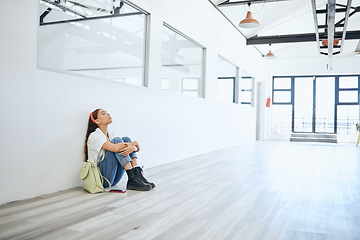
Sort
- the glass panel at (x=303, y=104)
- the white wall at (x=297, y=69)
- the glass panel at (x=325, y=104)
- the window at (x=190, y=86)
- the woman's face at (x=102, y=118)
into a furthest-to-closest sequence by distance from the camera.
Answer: the glass panel at (x=303, y=104) < the glass panel at (x=325, y=104) < the white wall at (x=297, y=69) < the window at (x=190, y=86) < the woman's face at (x=102, y=118)

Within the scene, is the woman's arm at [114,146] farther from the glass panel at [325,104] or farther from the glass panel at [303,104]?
the glass panel at [325,104]

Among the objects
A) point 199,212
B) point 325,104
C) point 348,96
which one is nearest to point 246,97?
point 325,104

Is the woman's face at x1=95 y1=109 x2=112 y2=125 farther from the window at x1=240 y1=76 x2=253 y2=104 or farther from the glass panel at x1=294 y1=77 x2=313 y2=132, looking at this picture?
the glass panel at x1=294 y1=77 x2=313 y2=132

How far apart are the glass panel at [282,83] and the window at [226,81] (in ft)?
15.2

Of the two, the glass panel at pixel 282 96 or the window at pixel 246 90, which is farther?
the glass panel at pixel 282 96

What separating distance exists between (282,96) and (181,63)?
342 inches

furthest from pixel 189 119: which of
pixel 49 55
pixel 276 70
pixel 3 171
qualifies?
pixel 276 70

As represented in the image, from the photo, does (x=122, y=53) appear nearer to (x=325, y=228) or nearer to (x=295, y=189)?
(x=295, y=189)

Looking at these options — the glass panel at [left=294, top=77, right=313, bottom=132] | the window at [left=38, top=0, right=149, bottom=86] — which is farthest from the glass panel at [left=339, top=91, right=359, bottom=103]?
the window at [left=38, top=0, right=149, bottom=86]

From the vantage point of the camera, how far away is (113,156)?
3.36 meters

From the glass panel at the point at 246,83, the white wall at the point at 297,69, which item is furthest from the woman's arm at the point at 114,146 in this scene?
the white wall at the point at 297,69

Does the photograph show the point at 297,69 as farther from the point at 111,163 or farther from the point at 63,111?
the point at 63,111

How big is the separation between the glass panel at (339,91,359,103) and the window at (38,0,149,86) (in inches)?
410

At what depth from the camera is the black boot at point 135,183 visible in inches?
134
